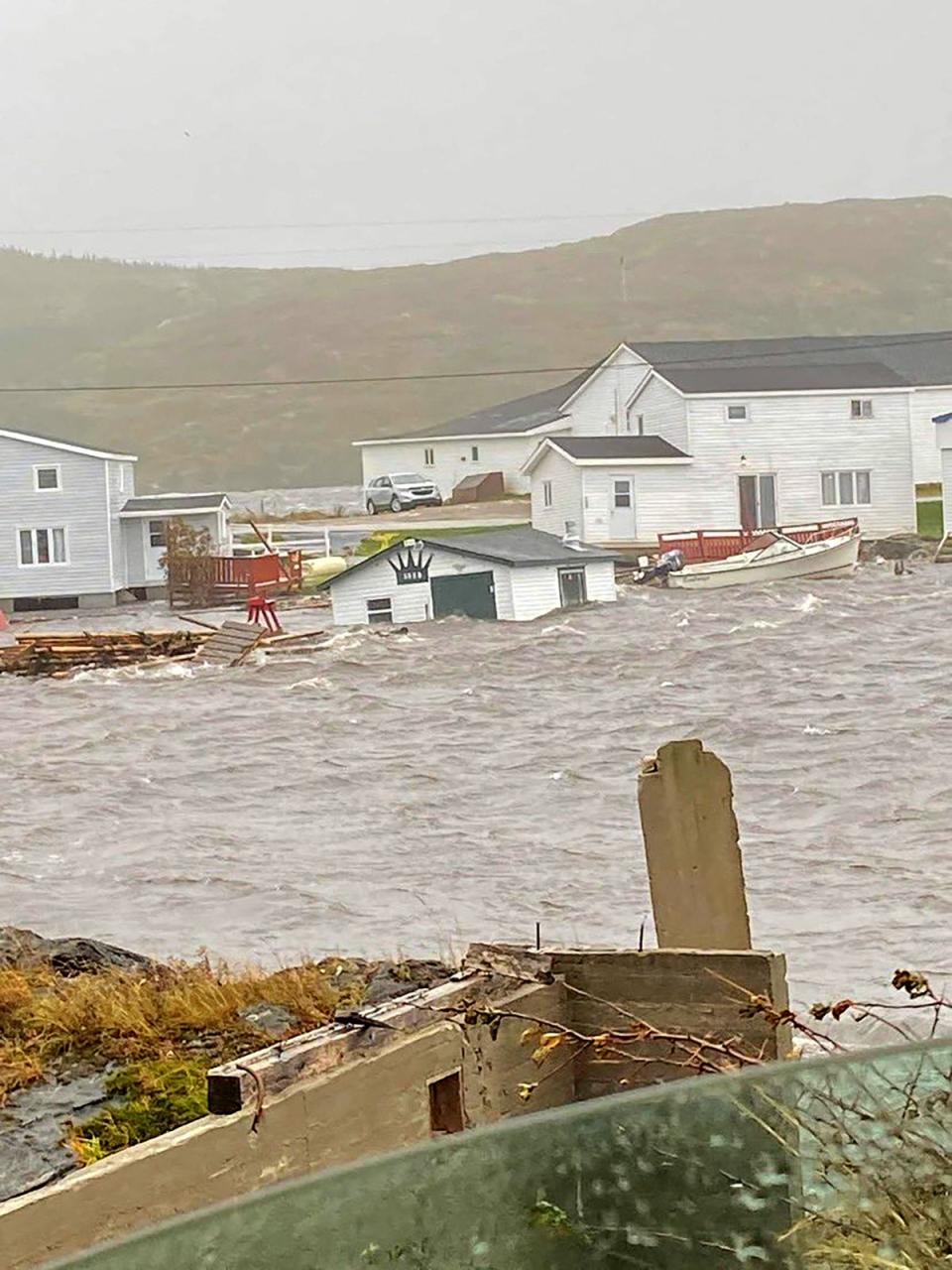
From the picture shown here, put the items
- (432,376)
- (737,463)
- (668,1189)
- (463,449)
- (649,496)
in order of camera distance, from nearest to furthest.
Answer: (668,1189), (649,496), (737,463), (463,449), (432,376)

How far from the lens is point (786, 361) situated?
26484 mm

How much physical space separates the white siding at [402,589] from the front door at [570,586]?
50 cm

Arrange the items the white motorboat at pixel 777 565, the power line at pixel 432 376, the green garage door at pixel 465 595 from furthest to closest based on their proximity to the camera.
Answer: the power line at pixel 432 376 → the white motorboat at pixel 777 565 → the green garage door at pixel 465 595

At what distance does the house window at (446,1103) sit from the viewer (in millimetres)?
3098

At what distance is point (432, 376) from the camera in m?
30.2

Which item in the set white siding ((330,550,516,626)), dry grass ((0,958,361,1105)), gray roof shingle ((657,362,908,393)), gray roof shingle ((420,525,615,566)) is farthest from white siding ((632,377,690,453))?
dry grass ((0,958,361,1105))

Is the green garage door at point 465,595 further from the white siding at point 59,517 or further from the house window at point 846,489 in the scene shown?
the house window at point 846,489

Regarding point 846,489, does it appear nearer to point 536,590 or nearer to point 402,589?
point 536,590

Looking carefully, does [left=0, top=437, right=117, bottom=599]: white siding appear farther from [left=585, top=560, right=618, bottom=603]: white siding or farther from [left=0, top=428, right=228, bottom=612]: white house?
[left=585, top=560, right=618, bottom=603]: white siding

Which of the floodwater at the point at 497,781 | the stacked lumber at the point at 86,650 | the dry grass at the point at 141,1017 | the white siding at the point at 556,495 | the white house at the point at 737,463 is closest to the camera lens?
the dry grass at the point at 141,1017

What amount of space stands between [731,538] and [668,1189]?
855 inches

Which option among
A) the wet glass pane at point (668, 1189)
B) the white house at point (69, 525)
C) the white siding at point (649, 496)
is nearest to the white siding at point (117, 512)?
the white house at point (69, 525)

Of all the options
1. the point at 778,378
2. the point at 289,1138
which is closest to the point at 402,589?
the point at 778,378

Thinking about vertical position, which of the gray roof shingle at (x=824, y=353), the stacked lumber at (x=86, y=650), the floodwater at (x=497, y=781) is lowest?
the floodwater at (x=497, y=781)
